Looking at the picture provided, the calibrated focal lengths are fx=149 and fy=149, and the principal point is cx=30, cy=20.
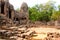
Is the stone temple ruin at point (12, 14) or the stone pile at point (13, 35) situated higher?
the stone temple ruin at point (12, 14)

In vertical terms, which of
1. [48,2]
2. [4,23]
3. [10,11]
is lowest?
[4,23]

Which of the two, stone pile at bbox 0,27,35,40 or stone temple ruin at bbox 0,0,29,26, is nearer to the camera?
stone pile at bbox 0,27,35,40

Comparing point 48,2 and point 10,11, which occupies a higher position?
point 48,2

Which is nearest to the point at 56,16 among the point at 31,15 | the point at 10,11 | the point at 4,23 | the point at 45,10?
the point at 45,10

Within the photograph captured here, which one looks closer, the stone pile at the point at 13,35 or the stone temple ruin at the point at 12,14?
the stone pile at the point at 13,35

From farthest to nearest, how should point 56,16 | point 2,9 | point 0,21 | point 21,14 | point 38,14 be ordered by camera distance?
point 38,14
point 56,16
point 21,14
point 2,9
point 0,21

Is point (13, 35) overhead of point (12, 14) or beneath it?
beneath

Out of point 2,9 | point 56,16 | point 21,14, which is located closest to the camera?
point 2,9

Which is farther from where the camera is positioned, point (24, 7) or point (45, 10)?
point (45, 10)

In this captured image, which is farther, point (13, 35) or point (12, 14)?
point (12, 14)

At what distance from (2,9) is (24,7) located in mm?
8456

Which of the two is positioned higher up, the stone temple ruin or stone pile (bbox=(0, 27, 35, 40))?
the stone temple ruin

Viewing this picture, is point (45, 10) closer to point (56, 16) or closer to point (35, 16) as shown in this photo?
point (35, 16)

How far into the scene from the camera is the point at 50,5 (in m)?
58.2
